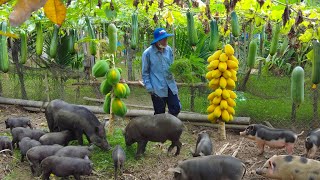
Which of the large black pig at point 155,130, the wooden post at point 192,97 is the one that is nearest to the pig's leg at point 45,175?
the large black pig at point 155,130

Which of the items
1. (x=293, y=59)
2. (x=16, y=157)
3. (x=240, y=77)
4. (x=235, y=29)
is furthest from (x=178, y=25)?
(x=16, y=157)

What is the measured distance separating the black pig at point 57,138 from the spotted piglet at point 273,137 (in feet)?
8.72

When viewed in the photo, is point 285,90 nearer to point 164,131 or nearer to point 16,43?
point 164,131

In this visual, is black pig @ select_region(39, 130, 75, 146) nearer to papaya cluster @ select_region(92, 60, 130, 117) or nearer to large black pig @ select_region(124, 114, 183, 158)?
papaya cluster @ select_region(92, 60, 130, 117)

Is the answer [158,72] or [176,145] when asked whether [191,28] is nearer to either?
[158,72]

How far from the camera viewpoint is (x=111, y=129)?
693 cm

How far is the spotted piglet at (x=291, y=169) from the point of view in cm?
461

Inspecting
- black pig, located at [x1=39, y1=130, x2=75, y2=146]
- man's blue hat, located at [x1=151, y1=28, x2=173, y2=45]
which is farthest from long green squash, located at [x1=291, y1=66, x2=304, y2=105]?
black pig, located at [x1=39, y1=130, x2=75, y2=146]

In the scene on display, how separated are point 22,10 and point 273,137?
536 centimetres

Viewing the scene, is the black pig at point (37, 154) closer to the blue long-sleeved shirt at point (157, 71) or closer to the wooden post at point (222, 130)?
the blue long-sleeved shirt at point (157, 71)

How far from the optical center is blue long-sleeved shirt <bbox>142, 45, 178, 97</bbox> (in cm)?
678

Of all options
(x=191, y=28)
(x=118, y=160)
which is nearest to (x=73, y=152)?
(x=118, y=160)

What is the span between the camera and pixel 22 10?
1.03 metres

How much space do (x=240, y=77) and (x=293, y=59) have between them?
5.38 ft
